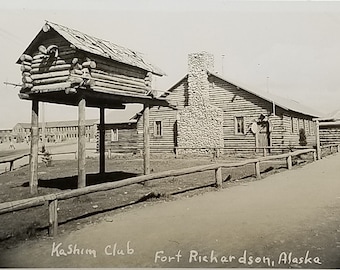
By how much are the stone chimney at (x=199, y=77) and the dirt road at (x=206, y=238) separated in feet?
49.7

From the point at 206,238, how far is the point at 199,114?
17207 mm

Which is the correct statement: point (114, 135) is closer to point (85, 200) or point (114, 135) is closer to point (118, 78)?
point (118, 78)

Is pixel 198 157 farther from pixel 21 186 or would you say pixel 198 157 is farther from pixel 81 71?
pixel 81 71

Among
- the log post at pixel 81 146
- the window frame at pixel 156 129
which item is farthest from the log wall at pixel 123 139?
the log post at pixel 81 146

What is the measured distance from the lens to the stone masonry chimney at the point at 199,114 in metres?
20.9

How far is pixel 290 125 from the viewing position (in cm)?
2034

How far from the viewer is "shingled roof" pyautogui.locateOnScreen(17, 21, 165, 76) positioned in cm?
668

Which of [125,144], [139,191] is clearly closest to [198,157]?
[125,144]

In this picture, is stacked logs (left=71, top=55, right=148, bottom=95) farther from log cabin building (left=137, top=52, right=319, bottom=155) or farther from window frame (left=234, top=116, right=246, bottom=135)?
window frame (left=234, top=116, right=246, bottom=135)

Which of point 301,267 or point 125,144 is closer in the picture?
point 301,267

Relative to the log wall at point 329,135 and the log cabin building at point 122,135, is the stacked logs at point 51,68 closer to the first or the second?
the log cabin building at point 122,135

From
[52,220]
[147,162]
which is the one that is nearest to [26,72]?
[147,162]

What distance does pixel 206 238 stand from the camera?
4309 mm

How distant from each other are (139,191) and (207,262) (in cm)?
472
